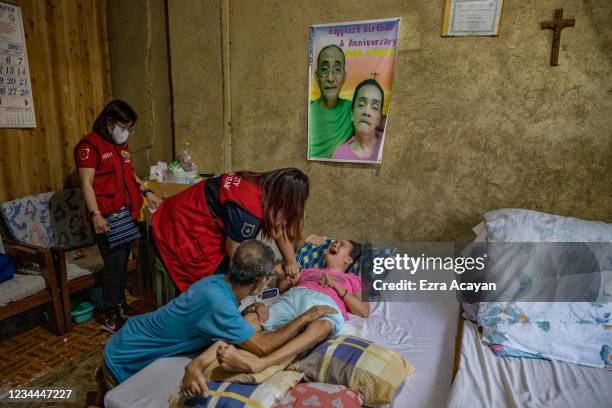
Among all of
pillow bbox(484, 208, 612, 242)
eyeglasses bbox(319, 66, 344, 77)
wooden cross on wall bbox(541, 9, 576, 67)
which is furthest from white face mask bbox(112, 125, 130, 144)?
wooden cross on wall bbox(541, 9, 576, 67)

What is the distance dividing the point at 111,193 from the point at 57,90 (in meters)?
1.42

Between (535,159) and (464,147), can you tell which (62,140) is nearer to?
(464,147)

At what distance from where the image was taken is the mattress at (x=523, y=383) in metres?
1.37

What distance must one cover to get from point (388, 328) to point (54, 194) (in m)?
2.84

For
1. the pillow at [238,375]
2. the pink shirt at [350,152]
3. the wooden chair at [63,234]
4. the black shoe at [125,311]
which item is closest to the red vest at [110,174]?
the wooden chair at [63,234]

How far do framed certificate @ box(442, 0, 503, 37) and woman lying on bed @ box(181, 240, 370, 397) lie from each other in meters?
1.44

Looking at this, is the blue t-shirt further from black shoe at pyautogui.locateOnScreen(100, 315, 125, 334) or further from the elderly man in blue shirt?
black shoe at pyautogui.locateOnScreen(100, 315, 125, 334)

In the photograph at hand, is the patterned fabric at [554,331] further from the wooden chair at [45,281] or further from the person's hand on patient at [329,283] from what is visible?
the wooden chair at [45,281]

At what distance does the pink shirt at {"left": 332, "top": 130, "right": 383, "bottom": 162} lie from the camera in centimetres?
254

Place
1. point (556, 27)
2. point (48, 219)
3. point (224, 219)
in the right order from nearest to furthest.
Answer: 1. point (224, 219)
2. point (556, 27)
3. point (48, 219)

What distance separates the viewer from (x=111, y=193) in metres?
2.54

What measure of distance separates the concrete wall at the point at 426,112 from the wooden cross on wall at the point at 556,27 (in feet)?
0.12

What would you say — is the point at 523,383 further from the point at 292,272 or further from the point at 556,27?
the point at 556,27

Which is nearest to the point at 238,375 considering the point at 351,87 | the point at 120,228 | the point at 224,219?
the point at 224,219
